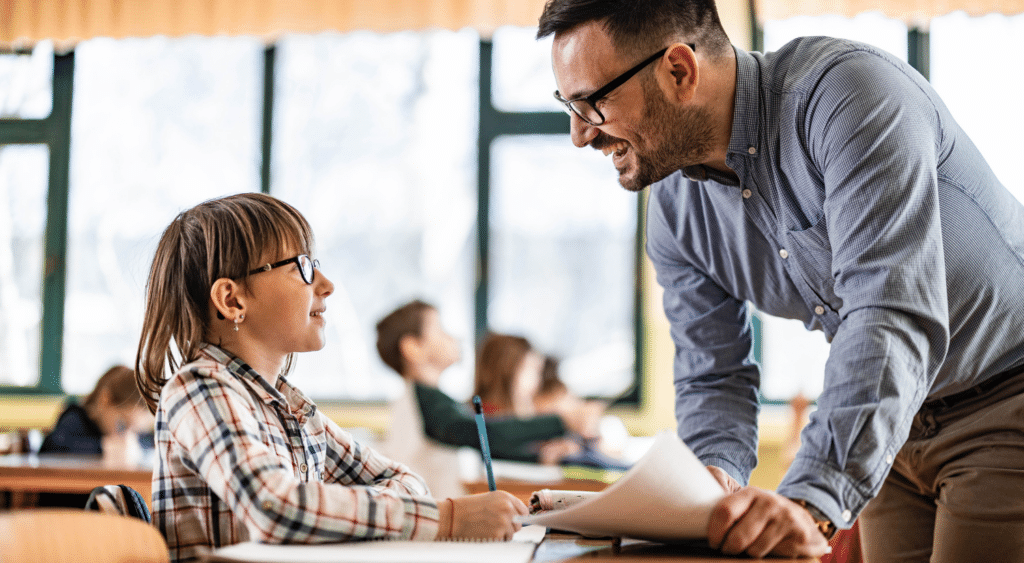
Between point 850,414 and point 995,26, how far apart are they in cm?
436

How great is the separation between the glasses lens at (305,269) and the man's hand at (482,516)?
44 centimetres

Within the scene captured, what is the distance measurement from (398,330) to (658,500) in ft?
8.77

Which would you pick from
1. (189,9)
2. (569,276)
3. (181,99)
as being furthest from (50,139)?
(569,276)

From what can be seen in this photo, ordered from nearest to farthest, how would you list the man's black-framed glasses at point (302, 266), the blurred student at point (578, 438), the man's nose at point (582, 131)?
the man's black-framed glasses at point (302, 266), the man's nose at point (582, 131), the blurred student at point (578, 438)

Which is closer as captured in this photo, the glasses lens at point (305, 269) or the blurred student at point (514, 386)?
the glasses lens at point (305, 269)

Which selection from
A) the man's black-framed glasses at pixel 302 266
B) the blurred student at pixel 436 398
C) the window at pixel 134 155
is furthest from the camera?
the window at pixel 134 155

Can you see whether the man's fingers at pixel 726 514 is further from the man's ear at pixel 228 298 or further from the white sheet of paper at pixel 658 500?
the man's ear at pixel 228 298

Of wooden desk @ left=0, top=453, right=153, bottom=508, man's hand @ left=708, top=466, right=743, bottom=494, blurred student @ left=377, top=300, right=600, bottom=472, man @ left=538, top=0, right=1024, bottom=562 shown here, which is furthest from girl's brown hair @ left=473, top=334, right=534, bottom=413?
man's hand @ left=708, top=466, right=743, bottom=494

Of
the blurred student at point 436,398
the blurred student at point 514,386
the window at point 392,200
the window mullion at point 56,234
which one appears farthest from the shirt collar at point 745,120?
the window mullion at point 56,234

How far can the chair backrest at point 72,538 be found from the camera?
765mm

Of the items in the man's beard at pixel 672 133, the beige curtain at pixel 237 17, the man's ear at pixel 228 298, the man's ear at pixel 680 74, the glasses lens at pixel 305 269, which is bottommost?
the man's ear at pixel 228 298

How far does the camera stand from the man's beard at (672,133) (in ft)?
4.41

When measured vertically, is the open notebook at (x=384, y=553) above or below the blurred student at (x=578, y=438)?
above

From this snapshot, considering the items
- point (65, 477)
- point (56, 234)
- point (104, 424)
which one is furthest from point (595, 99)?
point (56, 234)
